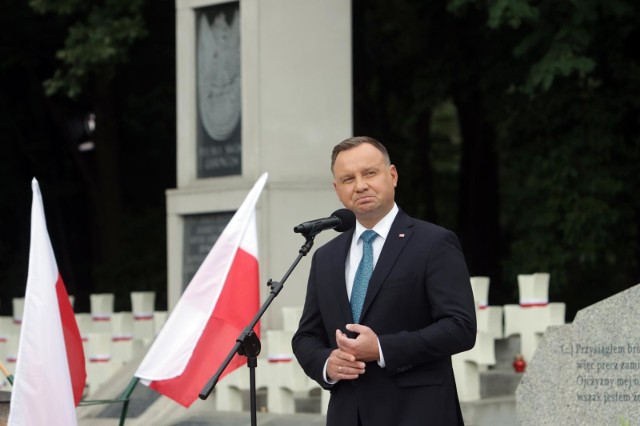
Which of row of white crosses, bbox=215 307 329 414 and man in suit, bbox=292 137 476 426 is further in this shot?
row of white crosses, bbox=215 307 329 414

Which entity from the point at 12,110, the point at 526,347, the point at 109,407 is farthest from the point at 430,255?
the point at 12,110

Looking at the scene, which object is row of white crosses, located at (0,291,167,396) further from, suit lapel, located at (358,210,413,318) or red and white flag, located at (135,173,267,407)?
suit lapel, located at (358,210,413,318)

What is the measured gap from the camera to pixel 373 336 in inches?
203

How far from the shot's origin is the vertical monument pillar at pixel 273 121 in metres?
13.1

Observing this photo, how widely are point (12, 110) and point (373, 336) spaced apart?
18.2 meters

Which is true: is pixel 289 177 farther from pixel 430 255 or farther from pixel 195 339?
pixel 430 255

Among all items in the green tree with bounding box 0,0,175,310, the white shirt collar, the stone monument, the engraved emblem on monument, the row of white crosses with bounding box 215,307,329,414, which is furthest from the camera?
the green tree with bounding box 0,0,175,310

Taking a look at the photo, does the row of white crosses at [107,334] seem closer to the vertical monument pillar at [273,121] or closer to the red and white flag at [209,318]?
the vertical monument pillar at [273,121]

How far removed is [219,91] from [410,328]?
874 cm

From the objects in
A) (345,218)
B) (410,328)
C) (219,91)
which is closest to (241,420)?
(219,91)

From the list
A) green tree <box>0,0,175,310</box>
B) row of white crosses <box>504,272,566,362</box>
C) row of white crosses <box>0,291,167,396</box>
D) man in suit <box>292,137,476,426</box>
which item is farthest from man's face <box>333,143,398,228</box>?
green tree <box>0,0,175,310</box>

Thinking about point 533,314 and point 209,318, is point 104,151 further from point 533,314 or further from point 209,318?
point 209,318

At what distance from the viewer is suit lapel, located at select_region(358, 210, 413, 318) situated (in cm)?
529

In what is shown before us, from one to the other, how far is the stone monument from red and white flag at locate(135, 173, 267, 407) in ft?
6.45
